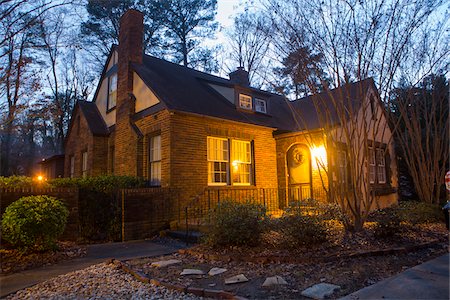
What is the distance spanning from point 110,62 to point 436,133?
534 inches

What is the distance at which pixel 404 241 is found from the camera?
6.23 m

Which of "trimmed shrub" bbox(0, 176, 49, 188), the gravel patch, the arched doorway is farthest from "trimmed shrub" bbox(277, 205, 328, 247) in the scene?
the arched doorway

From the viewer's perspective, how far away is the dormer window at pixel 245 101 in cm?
1357

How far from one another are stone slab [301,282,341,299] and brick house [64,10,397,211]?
5.85 m

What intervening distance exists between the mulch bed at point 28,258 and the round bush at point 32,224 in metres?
0.16

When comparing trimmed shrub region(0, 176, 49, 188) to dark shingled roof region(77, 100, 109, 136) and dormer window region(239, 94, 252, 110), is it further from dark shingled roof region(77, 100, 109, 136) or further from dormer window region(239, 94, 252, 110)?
dormer window region(239, 94, 252, 110)

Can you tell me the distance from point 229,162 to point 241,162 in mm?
683

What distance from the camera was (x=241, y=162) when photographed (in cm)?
1221

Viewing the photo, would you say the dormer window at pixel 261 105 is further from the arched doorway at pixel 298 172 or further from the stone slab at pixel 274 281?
the stone slab at pixel 274 281

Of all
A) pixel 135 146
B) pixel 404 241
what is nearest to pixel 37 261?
pixel 135 146

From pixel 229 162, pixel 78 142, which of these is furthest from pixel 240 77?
pixel 78 142

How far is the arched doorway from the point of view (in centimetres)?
1314

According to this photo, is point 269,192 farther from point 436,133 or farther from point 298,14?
point 298,14

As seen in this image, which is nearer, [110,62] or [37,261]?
[37,261]
